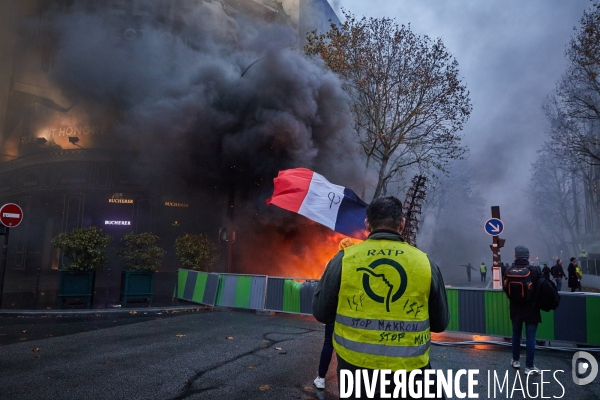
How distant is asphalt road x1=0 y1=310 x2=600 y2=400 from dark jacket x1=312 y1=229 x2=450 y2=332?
2102 mm

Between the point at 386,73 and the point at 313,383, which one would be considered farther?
the point at 386,73

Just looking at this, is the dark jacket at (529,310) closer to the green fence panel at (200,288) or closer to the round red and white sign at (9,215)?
the green fence panel at (200,288)

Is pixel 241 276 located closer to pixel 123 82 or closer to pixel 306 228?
pixel 306 228

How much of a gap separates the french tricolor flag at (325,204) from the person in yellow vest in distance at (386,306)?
3.91 m

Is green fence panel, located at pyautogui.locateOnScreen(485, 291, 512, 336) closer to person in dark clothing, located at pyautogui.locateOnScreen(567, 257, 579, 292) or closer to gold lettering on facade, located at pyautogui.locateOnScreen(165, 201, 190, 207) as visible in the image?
person in dark clothing, located at pyautogui.locateOnScreen(567, 257, 579, 292)

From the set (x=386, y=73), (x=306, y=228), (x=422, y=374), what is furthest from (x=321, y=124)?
(x=422, y=374)

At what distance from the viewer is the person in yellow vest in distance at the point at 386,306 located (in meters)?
1.80

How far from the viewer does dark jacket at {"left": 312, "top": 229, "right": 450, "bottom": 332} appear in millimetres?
1908

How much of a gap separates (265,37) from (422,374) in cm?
1845

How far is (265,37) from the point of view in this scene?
18.2 meters

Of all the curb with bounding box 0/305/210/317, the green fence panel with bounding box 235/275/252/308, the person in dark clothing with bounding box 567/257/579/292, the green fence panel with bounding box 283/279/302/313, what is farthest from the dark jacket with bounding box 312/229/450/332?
the person in dark clothing with bounding box 567/257/579/292

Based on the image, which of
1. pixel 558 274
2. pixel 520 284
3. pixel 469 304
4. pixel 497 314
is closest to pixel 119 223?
pixel 469 304

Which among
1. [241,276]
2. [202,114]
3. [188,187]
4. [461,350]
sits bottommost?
[461,350]

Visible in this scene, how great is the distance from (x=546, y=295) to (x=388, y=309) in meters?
3.69
